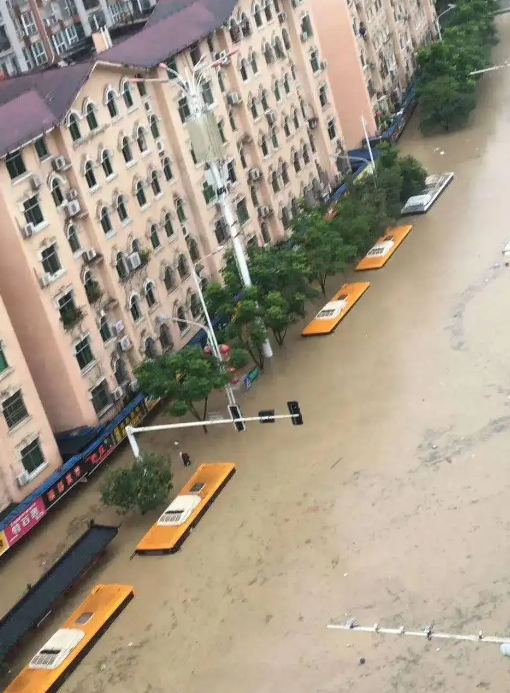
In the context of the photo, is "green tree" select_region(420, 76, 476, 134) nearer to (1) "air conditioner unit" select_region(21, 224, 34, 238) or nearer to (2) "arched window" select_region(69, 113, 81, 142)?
(2) "arched window" select_region(69, 113, 81, 142)

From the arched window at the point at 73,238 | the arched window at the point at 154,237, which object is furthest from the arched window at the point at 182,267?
the arched window at the point at 73,238

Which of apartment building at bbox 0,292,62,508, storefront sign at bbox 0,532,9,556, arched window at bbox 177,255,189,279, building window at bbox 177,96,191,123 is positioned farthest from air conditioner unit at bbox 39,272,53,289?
building window at bbox 177,96,191,123

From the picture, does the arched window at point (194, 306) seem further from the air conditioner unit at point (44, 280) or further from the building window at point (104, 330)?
the air conditioner unit at point (44, 280)

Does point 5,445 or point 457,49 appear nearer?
point 5,445

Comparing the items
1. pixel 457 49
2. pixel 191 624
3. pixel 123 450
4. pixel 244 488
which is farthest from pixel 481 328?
pixel 457 49

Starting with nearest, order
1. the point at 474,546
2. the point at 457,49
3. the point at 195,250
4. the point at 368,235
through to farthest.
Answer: the point at 474,546, the point at 195,250, the point at 368,235, the point at 457,49

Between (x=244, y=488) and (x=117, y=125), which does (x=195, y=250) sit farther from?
(x=244, y=488)
